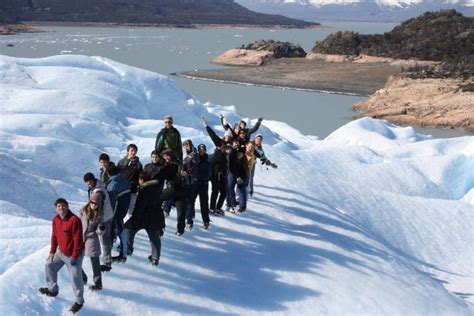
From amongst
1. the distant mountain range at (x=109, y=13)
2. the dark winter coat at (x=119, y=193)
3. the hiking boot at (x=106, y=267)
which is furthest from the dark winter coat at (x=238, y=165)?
the distant mountain range at (x=109, y=13)

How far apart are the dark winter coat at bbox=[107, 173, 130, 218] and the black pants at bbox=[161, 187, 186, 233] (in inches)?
25.9

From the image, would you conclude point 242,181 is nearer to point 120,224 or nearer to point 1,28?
point 120,224

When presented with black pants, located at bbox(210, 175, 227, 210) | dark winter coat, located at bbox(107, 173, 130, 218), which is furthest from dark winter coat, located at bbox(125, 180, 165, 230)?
black pants, located at bbox(210, 175, 227, 210)

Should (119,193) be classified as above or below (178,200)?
above

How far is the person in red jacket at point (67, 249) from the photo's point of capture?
494 centimetres

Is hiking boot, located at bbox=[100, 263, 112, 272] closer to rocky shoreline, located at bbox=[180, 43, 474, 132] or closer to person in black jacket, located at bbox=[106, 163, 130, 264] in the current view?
person in black jacket, located at bbox=[106, 163, 130, 264]

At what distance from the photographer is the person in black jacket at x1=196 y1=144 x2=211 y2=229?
7164mm

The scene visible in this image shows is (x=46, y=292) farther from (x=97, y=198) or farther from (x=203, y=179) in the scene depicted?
(x=203, y=179)

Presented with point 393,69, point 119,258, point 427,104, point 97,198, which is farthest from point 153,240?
point 393,69

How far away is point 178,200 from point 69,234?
6.41ft

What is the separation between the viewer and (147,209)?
5941 mm

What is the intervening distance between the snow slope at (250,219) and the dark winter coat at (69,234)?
597mm

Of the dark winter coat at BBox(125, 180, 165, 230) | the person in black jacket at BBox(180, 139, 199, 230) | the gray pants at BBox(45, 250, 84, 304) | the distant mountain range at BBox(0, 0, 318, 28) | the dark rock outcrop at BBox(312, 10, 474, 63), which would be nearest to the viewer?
the gray pants at BBox(45, 250, 84, 304)

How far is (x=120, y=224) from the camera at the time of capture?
6.04 m
